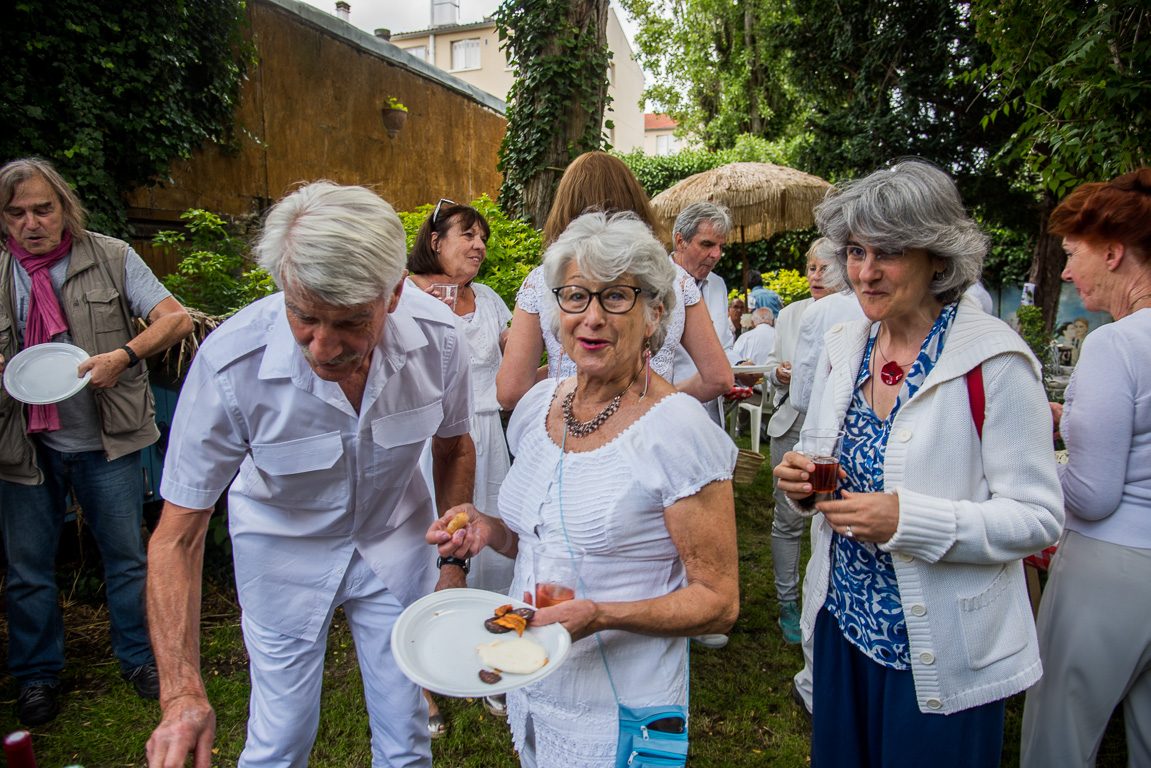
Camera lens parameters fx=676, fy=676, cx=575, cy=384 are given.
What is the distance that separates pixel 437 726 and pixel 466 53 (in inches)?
1371

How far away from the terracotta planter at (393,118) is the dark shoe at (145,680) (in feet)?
32.3

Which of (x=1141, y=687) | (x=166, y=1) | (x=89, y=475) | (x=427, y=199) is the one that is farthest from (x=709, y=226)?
(x=427, y=199)

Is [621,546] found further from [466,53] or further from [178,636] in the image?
[466,53]

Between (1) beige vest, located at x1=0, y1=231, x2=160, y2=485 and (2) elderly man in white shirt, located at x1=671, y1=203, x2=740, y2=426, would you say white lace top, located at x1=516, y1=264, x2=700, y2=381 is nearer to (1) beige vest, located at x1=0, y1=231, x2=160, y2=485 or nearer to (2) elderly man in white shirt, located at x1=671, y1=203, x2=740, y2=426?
(2) elderly man in white shirt, located at x1=671, y1=203, x2=740, y2=426

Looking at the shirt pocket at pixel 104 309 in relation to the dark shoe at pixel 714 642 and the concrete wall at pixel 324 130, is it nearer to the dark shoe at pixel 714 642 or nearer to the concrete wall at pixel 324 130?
the dark shoe at pixel 714 642

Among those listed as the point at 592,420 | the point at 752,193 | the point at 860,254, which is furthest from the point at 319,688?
Answer: the point at 752,193

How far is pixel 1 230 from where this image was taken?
3262mm

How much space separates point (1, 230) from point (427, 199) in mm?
10070

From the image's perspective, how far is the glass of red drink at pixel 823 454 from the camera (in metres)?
1.93

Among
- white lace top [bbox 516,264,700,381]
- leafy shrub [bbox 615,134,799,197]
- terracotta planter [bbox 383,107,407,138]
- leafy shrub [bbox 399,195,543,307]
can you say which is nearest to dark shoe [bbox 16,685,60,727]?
white lace top [bbox 516,264,700,381]

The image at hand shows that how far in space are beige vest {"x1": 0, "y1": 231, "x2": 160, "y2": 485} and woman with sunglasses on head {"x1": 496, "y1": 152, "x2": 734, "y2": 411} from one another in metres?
2.04

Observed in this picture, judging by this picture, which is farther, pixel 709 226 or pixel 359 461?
pixel 709 226

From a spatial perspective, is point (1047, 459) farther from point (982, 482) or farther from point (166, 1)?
point (166, 1)

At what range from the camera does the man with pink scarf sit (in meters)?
3.24
